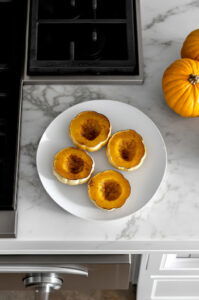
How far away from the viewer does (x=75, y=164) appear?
35.6 inches

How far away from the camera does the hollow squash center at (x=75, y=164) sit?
0.89m

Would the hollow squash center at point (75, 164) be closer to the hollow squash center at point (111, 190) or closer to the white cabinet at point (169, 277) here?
the hollow squash center at point (111, 190)

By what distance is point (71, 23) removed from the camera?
1053 mm

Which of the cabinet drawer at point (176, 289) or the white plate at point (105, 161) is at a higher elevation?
the white plate at point (105, 161)

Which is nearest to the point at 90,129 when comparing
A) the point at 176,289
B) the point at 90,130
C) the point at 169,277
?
the point at 90,130

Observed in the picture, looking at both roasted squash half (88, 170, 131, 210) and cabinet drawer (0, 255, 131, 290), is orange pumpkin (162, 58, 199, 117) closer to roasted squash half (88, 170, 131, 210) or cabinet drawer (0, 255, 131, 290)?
roasted squash half (88, 170, 131, 210)

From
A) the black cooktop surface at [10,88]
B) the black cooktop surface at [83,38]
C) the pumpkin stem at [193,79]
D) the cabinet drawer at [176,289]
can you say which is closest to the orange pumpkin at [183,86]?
the pumpkin stem at [193,79]

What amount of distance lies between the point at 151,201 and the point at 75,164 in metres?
0.15

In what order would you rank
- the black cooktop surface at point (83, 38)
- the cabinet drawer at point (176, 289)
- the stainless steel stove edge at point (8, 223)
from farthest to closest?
the cabinet drawer at point (176, 289) → the black cooktop surface at point (83, 38) → the stainless steel stove edge at point (8, 223)

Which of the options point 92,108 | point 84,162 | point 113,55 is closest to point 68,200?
point 84,162

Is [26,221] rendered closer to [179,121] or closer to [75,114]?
[75,114]

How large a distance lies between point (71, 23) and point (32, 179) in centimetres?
35

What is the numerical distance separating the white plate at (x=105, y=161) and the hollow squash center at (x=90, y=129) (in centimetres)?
4

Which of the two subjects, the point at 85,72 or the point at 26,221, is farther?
the point at 85,72
